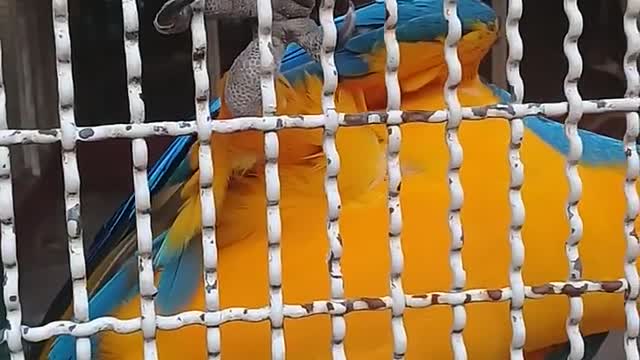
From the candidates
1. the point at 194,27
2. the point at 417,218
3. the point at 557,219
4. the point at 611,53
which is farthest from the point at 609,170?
the point at 611,53

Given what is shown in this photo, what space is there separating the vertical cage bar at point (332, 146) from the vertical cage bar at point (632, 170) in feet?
0.65

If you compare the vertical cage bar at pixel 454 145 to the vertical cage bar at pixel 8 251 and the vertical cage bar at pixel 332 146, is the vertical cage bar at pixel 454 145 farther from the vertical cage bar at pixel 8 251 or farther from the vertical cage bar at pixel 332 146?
the vertical cage bar at pixel 8 251

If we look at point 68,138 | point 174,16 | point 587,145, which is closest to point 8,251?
point 68,138

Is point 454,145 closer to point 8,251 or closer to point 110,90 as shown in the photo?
point 8,251

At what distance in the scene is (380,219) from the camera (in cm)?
86

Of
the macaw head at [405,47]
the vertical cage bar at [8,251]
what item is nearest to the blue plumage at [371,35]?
the macaw head at [405,47]

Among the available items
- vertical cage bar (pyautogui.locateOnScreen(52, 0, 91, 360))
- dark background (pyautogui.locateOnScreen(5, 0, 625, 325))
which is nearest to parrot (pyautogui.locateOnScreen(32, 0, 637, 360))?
vertical cage bar (pyautogui.locateOnScreen(52, 0, 91, 360))

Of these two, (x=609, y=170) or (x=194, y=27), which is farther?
(x=609, y=170)

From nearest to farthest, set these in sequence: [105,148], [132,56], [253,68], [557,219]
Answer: [132,56] < [253,68] < [557,219] < [105,148]

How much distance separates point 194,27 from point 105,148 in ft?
5.58

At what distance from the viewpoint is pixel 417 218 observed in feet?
2.83

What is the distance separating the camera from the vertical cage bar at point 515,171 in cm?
64

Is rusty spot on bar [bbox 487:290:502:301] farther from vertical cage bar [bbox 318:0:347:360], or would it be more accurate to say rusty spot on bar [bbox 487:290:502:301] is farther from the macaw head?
the macaw head

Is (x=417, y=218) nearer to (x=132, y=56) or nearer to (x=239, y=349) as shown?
(x=239, y=349)
